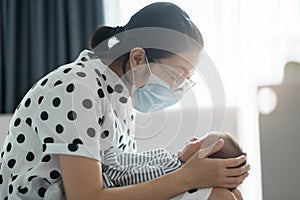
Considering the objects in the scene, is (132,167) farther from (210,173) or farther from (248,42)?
(248,42)

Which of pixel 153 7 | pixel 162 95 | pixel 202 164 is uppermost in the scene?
pixel 153 7

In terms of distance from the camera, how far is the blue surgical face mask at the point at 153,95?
1286mm

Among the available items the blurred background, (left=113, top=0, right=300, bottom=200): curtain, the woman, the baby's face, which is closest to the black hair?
the woman

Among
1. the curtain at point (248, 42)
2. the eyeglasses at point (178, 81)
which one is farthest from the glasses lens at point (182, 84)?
the curtain at point (248, 42)

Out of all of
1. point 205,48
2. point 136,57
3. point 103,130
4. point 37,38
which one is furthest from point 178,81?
point 37,38

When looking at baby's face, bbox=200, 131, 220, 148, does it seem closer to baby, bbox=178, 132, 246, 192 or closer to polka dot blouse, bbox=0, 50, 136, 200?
baby, bbox=178, 132, 246, 192

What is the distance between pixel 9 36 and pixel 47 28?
0.21 m

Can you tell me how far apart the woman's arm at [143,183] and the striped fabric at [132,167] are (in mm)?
65

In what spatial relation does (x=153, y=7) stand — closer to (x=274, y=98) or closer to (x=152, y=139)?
(x=274, y=98)

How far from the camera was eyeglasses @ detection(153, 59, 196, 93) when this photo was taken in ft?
4.06

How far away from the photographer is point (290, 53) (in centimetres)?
236

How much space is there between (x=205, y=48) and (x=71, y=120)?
1.35m

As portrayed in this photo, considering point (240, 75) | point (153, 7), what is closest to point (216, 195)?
point (153, 7)

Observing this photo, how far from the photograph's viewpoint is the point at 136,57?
120 centimetres
